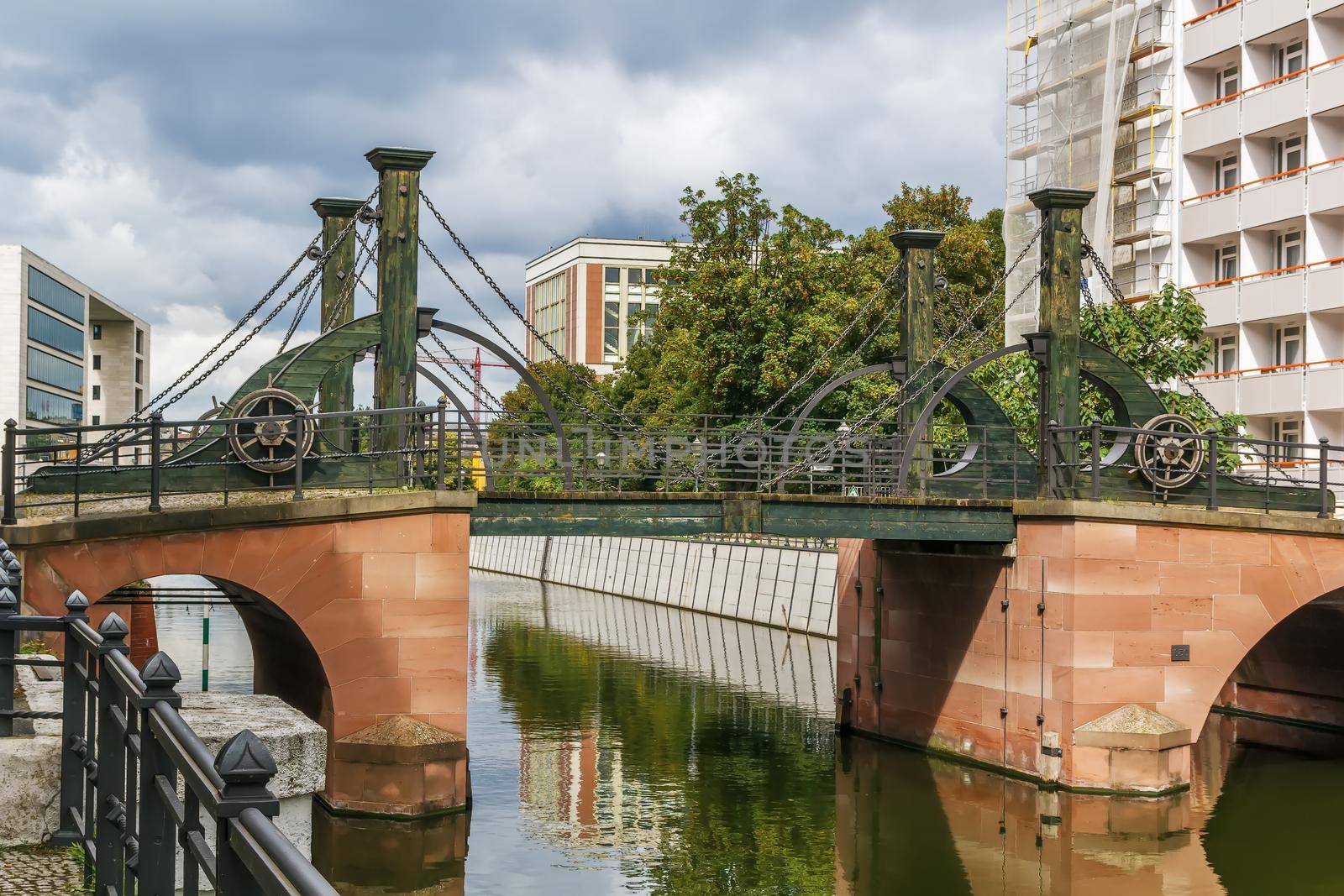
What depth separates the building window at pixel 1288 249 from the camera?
38.0 metres

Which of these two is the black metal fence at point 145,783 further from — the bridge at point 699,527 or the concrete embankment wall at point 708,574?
the concrete embankment wall at point 708,574

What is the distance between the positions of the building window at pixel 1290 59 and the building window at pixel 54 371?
60.0 meters

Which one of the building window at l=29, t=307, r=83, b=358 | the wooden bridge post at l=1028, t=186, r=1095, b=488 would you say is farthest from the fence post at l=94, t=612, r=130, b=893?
the building window at l=29, t=307, r=83, b=358

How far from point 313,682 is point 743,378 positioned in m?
21.9

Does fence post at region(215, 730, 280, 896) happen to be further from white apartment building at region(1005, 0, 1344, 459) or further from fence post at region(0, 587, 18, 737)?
white apartment building at region(1005, 0, 1344, 459)

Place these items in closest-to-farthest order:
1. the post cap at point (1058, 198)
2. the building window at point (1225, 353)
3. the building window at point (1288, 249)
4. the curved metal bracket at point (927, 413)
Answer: the curved metal bracket at point (927, 413) → the post cap at point (1058, 198) → the building window at point (1288, 249) → the building window at point (1225, 353)

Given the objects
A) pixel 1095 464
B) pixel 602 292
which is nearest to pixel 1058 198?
pixel 1095 464

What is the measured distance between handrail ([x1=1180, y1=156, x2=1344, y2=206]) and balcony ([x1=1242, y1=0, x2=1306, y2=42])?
11.9 ft

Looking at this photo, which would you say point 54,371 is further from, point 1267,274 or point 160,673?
point 160,673

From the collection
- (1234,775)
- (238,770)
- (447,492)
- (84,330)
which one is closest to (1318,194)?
(1234,775)

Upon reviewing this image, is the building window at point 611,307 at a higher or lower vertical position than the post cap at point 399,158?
higher

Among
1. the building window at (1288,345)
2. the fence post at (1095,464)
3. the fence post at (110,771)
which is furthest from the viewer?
the building window at (1288,345)

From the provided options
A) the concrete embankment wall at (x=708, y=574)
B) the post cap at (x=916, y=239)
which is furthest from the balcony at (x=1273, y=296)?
the post cap at (x=916, y=239)

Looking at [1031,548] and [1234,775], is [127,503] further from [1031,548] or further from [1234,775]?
[1234,775]
